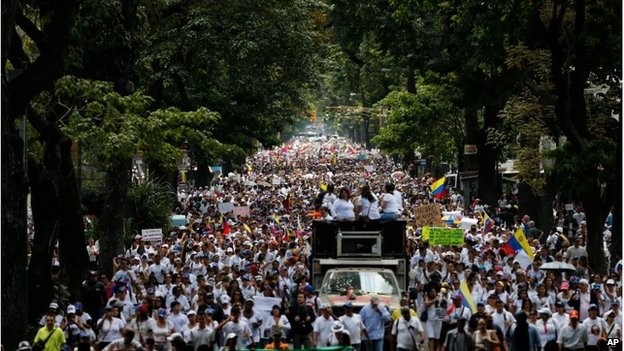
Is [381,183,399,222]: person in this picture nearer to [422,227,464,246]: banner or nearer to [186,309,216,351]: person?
[422,227,464,246]: banner

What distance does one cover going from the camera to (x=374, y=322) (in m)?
20.0

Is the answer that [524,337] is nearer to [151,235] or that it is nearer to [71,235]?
[71,235]

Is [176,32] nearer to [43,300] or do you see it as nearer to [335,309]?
[43,300]

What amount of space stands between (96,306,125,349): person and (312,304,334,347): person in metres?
2.68

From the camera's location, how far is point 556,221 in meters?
44.2

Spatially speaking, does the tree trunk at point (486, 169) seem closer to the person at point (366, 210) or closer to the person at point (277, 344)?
the person at point (366, 210)

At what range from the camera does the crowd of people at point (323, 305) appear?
1916 cm

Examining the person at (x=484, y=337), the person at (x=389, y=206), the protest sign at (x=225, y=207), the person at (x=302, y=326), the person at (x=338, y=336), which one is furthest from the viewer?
the protest sign at (x=225, y=207)

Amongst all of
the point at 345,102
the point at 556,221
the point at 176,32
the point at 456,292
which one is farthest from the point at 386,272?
the point at 345,102

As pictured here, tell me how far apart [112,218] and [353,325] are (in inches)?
511

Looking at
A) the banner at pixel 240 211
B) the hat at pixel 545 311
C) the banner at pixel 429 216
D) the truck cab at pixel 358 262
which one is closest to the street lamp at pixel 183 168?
the banner at pixel 240 211

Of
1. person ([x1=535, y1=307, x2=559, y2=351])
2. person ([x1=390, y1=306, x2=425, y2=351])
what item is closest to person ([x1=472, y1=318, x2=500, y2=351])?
person ([x1=390, y1=306, x2=425, y2=351])

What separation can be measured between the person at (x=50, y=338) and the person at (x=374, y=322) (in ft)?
14.4

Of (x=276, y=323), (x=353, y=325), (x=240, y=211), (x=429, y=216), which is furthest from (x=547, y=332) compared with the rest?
(x=240, y=211)
